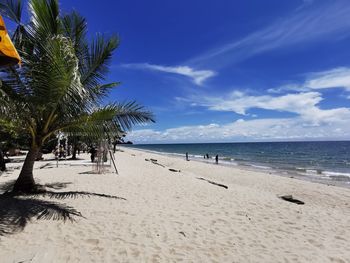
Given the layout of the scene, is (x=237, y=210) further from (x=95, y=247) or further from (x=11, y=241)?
(x=11, y=241)

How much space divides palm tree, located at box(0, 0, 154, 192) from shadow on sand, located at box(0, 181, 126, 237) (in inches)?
33.4

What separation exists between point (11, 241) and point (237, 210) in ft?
17.6

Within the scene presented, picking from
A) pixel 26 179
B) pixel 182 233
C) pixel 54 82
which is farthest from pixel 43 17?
pixel 182 233

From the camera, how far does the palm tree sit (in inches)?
243

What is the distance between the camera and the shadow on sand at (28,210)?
5.25 m

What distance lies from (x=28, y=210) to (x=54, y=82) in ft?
9.86

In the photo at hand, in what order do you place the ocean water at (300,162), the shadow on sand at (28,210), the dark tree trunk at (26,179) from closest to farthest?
the shadow on sand at (28,210), the dark tree trunk at (26,179), the ocean water at (300,162)

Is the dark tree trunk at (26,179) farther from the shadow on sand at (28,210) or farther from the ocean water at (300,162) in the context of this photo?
the ocean water at (300,162)

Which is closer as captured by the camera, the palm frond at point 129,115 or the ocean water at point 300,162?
the palm frond at point 129,115

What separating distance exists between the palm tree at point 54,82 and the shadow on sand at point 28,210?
0.85 meters

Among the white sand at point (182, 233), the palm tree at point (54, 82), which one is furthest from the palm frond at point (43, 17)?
the white sand at point (182, 233)

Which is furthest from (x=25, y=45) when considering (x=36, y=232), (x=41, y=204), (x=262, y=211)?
(x=262, y=211)

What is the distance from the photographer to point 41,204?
6.69 metres

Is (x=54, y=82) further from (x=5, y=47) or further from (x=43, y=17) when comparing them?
(x=5, y=47)
